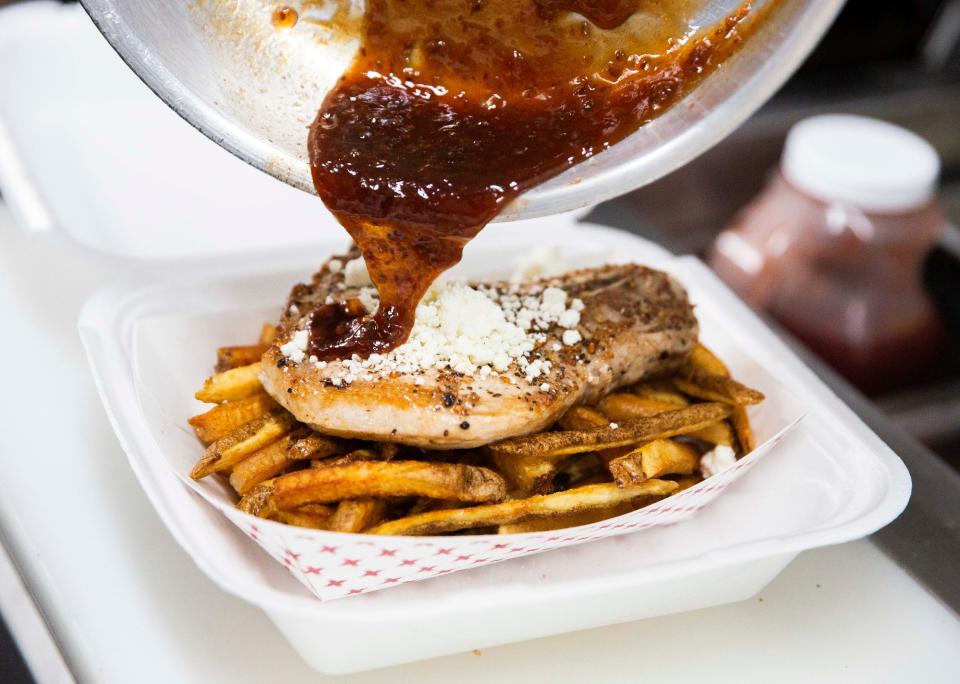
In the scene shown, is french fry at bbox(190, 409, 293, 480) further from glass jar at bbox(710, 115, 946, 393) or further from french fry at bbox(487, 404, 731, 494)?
glass jar at bbox(710, 115, 946, 393)

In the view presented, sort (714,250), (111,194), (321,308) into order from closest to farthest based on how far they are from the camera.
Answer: (321,308) < (111,194) < (714,250)

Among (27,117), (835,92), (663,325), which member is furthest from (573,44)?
(835,92)

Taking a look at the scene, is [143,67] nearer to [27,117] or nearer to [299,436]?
[299,436]

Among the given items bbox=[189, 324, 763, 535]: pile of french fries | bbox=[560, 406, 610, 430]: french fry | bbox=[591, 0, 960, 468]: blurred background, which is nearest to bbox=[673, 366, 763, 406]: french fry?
bbox=[189, 324, 763, 535]: pile of french fries

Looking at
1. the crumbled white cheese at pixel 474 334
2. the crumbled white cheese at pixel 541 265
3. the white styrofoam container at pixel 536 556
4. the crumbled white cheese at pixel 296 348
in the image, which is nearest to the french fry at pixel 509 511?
the white styrofoam container at pixel 536 556

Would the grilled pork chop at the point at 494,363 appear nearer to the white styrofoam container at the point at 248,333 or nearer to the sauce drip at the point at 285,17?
the white styrofoam container at the point at 248,333

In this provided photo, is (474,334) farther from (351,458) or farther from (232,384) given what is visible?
(232,384)
